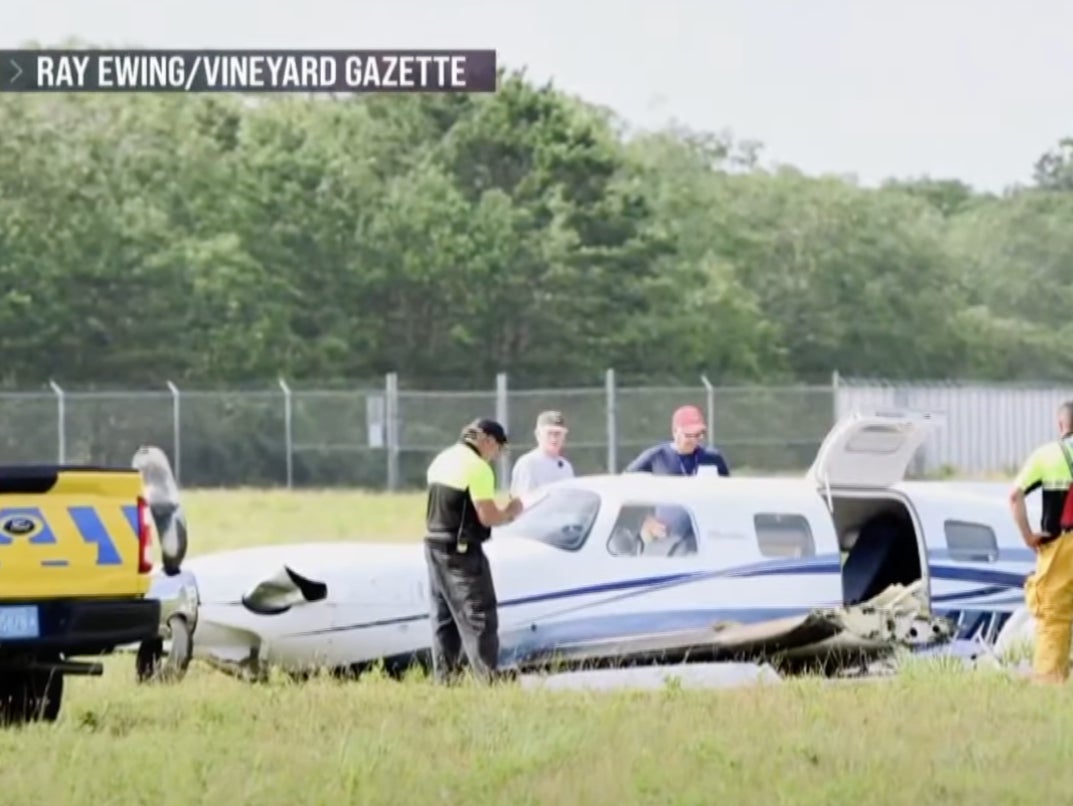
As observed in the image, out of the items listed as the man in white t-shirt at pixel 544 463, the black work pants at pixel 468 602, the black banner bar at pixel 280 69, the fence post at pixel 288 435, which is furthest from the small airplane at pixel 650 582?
the fence post at pixel 288 435

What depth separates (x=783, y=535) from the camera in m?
16.3

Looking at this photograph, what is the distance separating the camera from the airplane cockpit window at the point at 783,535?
1622 centimetres

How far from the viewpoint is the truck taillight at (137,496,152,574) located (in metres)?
12.3

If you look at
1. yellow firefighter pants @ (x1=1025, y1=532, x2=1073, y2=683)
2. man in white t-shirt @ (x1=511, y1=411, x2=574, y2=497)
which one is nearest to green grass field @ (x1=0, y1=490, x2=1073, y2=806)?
yellow firefighter pants @ (x1=1025, y1=532, x2=1073, y2=683)

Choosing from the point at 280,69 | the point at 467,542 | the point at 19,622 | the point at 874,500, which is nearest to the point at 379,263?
the point at 280,69

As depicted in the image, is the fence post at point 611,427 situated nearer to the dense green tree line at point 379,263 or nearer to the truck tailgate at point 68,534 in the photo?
the dense green tree line at point 379,263

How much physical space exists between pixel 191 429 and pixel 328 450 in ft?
7.71

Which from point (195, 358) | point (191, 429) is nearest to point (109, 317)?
point (195, 358)

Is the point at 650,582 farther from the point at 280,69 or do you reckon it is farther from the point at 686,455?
the point at 280,69

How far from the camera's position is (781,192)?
72438 mm

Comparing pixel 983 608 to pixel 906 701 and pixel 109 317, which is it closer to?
pixel 906 701

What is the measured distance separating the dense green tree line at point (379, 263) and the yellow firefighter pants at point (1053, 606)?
37.0 m

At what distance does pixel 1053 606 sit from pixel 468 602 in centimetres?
336

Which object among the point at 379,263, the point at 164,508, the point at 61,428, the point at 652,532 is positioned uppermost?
the point at 379,263
